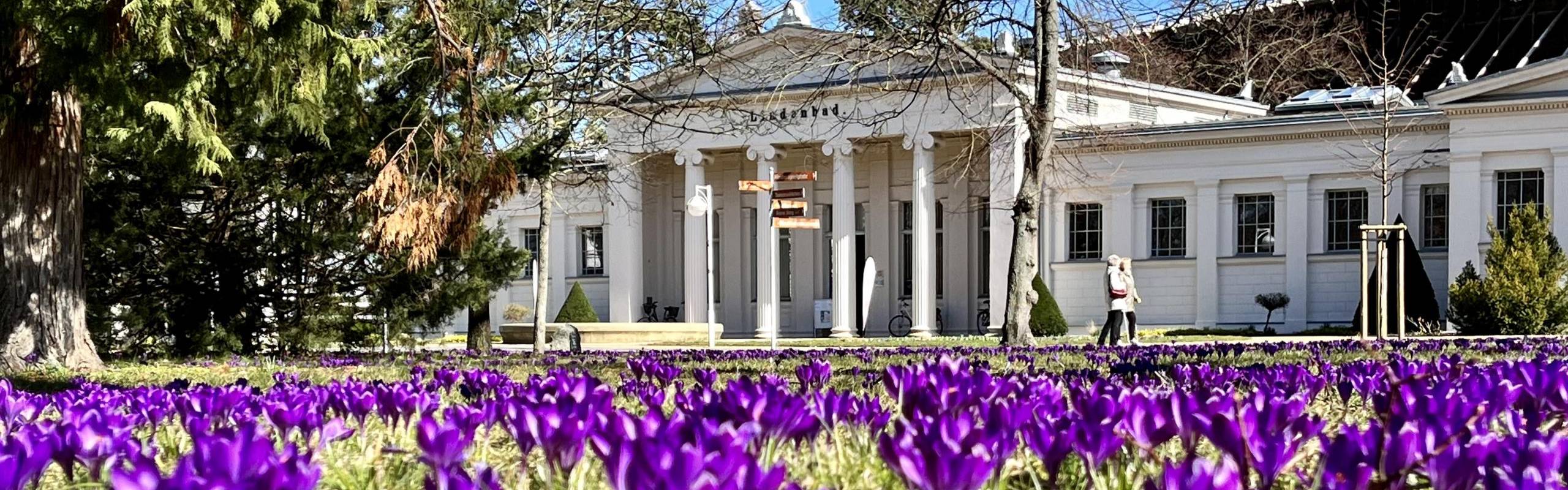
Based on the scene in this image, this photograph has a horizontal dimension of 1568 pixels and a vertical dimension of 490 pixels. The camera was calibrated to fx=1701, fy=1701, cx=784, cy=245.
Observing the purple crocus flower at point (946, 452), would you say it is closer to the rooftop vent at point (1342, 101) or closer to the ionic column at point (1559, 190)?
the ionic column at point (1559, 190)

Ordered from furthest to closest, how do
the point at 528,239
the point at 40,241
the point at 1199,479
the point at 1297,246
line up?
the point at 528,239, the point at 1297,246, the point at 40,241, the point at 1199,479

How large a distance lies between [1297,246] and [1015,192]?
21.6 feet

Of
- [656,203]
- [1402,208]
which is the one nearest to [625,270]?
[656,203]

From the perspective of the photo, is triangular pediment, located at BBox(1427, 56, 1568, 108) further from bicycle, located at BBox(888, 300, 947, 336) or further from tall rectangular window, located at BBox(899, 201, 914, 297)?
tall rectangular window, located at BBox(899, 201, 914, 297)

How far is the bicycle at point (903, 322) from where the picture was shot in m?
43.0

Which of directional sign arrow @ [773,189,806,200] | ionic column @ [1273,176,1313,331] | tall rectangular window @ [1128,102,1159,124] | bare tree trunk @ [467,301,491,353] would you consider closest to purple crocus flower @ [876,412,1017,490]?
directional sign arrow @ [773,189,806,200]

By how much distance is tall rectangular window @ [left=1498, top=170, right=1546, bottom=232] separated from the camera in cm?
3472

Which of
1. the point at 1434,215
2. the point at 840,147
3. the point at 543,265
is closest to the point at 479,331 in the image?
the point at 543,265

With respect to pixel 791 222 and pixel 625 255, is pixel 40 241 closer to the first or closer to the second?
pixel 791 222

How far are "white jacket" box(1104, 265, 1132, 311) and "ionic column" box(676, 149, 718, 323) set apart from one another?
68.9 ft

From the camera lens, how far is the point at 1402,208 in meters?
36.3

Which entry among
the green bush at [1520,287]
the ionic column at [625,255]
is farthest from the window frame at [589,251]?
the green bush at [1520,287]

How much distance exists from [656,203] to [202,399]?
142ft

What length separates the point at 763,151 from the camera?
42.7 meters
